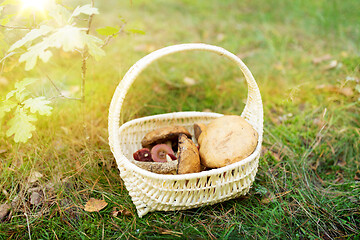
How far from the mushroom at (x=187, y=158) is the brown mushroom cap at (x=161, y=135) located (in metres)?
Result: 0.22

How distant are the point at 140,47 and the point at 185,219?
275cm

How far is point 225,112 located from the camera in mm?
3107

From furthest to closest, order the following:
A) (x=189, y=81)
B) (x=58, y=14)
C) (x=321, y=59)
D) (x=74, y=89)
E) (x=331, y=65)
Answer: (x=321, y=59), (x=331, y=65), (x=189, y=81), (x=74, y=89), (x=58, y=14)

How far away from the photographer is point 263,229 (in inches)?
74.8

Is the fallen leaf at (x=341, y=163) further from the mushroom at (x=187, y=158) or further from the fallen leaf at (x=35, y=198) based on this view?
A: the fallen leaf at (x=35, y=198)

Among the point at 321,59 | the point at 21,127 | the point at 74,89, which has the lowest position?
the point at 74,89

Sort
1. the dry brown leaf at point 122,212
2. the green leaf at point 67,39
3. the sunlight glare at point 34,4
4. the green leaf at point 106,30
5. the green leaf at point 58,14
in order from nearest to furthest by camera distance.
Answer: the green leaf at point 67,39
the green leaf at point 58,14
the sunlight glare at point 34,4
the green leaf at point 106,30
the dry brown leaf at point 122,212

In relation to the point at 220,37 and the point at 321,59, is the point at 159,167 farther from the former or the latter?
the point at 220,37

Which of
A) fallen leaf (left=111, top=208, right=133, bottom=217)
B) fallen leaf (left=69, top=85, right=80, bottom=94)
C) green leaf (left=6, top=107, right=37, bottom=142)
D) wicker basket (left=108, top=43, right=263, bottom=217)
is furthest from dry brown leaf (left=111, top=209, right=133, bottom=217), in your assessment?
fallen leaf (left=69, top=85, right=80, bottom=94)

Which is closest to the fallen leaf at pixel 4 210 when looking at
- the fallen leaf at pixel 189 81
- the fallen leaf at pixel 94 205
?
the fallen leaf at pixel 94 205

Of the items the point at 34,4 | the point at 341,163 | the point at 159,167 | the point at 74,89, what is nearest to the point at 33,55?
the point at 34,4

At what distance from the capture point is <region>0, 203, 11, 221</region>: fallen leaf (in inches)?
77.1

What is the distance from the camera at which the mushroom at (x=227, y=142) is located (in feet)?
6.37

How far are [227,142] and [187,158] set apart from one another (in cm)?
31
